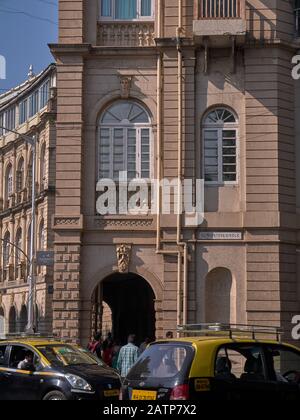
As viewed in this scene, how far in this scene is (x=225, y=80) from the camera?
90.3 feet

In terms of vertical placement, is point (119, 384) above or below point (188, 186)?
below

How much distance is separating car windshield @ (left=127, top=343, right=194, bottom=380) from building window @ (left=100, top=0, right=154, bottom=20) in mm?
17106

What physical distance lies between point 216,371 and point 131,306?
84.0ft

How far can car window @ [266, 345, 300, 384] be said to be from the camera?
12.7m

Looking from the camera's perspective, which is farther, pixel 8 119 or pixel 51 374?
pixel 8 119

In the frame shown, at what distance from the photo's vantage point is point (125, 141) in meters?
27.7

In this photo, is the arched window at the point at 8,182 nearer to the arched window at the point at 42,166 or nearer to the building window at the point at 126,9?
the arched window at the point at 42,166

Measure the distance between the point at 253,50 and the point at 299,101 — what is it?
2214 mm

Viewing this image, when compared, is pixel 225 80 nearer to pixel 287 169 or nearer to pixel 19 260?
pixel 287 169

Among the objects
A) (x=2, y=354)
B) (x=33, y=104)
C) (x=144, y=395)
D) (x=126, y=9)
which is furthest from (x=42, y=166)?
(x=144, y=395)

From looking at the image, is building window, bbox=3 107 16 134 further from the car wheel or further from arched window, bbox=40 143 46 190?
the car wheel

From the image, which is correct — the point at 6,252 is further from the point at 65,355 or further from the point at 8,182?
the point at 65,355
